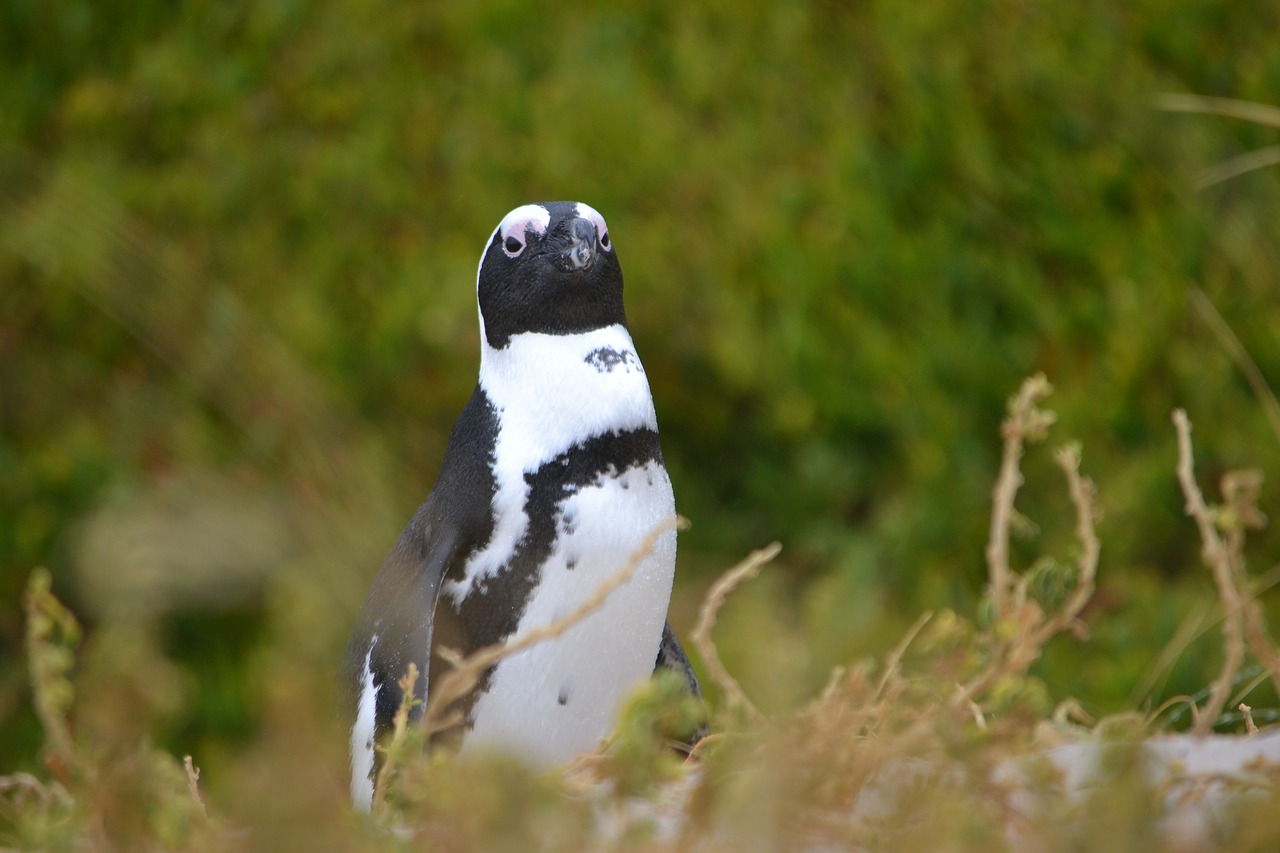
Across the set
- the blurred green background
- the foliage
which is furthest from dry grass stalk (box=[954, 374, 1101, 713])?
the blurred green background

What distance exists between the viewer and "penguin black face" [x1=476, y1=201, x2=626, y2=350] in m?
1.70

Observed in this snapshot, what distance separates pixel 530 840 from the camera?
0.74 m

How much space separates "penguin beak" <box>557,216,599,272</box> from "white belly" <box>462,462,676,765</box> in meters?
0.25

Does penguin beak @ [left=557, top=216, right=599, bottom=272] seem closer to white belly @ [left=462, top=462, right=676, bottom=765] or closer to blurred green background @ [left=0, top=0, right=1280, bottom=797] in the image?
white belly @ [left=462, top=462, right=676, bottom=765]

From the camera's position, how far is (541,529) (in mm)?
1600

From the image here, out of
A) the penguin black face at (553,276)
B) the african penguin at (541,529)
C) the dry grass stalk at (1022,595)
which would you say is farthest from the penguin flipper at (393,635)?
the dry grass stalk at (1022,595)

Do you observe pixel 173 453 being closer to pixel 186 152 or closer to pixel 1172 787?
pixel 186 152

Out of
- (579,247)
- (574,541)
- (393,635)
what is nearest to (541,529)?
(574,541)

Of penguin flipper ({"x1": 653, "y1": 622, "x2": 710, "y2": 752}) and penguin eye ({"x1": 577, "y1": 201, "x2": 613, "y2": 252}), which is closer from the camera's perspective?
penguin eye ({"x1": 577, "y1": 201, "x2": 613, "y2": 252})

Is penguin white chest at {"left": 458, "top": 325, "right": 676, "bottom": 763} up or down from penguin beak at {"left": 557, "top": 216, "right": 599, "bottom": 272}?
down

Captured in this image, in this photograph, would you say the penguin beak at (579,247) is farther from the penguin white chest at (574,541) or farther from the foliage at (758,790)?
the foliage at (758,790)

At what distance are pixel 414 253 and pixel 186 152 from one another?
2.36 ft

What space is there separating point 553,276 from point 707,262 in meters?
1.41

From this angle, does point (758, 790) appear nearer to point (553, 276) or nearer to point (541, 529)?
point (541, 529)
